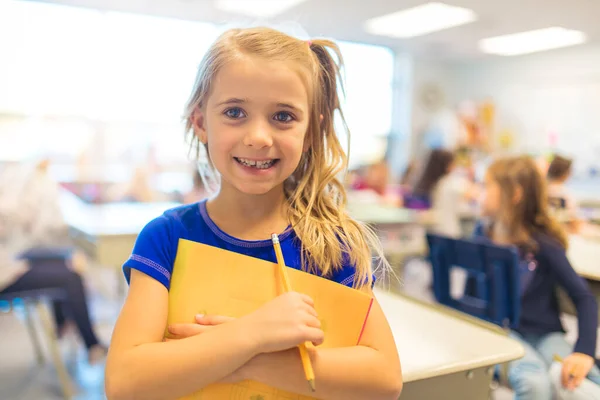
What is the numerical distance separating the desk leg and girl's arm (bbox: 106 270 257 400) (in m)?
0.56

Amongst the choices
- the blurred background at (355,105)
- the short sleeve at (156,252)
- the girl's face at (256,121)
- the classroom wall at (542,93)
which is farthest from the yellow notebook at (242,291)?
the classroom wall at (542,93)

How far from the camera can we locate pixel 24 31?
557 cm

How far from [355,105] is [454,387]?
17.6ft

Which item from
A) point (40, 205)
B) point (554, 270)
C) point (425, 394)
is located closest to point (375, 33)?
point (40, 205)

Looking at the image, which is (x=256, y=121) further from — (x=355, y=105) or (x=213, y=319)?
(x=355, y=105)

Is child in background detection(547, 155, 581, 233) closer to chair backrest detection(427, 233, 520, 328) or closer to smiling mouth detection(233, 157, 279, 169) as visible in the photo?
chair backrest detection(427, 233, 520, 328)

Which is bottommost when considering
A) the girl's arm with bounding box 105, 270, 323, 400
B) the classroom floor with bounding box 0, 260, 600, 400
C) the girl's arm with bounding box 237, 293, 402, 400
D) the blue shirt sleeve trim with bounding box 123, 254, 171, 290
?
the classroom floor with bounding box 0, 260, 600, 400

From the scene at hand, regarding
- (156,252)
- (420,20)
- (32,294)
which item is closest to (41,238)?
(32,294)

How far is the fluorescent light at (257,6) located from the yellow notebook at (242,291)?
5125 mm

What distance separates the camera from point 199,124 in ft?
3.00

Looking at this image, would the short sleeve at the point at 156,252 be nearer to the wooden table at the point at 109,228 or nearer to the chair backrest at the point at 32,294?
the wooden table at the point at 109,228

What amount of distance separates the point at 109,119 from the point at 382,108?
4.27 metres

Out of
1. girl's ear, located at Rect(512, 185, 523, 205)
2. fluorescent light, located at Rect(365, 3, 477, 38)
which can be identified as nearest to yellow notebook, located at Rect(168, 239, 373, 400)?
girl's ear, located at Rect(512, 185, 523, 205)

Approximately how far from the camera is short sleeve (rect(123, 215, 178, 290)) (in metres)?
0.80
